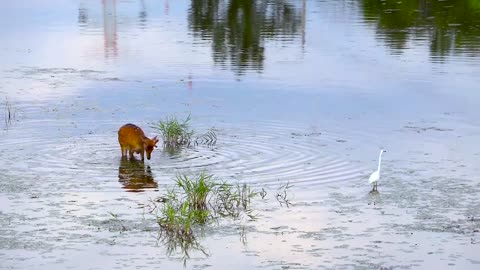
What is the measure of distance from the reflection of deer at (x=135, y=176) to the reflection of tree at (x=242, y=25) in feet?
27.8

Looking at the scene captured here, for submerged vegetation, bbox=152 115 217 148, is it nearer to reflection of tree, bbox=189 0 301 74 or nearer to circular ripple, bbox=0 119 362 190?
circular ripple, bbox=0 119 362 190

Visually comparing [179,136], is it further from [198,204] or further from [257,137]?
[198,204]

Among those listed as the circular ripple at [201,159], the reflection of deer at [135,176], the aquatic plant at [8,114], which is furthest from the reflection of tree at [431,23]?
the reflection of deer at [135,176]

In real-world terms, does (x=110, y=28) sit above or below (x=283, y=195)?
above

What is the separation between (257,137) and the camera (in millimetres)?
16219

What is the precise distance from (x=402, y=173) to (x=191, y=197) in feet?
10.2

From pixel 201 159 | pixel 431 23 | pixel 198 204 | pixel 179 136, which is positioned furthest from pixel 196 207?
pixel 431 23

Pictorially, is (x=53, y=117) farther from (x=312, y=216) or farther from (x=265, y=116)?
(x=312, y=216)

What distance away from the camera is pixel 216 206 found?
1241 centimetres

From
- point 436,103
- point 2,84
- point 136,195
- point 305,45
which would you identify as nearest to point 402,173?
point 136,195

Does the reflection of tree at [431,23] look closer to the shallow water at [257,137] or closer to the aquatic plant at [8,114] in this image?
the shallow water at [257,137]

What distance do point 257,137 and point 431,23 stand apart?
680 inches

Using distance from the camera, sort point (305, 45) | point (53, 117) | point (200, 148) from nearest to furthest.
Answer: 1. point (200, 148)
2. point (53, 117)
3. point (305, 45)

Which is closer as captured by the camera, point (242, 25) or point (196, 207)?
point (196, 207)
